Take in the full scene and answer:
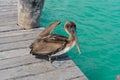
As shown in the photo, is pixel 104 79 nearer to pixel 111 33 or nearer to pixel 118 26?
pixel 111 33

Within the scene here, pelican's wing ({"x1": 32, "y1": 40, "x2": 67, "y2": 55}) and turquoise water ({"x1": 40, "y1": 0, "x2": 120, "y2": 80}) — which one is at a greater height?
pelican's wing ({"x1": 32, "y1": 40, "x2": 67, "y2": 55})

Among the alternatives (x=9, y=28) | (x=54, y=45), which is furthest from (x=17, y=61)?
(x=9, y=28)

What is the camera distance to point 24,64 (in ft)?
16.5

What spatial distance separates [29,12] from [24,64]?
5.98ft

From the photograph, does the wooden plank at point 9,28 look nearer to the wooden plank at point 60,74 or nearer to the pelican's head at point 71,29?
the pelican's head at point 71,29

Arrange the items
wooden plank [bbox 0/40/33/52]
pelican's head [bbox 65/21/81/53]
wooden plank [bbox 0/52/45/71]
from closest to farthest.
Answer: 1. wooden plank [bbox 0/52/45/71]
2. pelican's head [bbox 65/21/81/53]
3. wooden plank [bbox 0/40/33/52]

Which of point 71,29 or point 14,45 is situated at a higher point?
point 71,29

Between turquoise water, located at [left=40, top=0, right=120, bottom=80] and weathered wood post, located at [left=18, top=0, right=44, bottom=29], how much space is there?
4.40 feet

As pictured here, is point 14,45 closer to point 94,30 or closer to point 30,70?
point 30,70

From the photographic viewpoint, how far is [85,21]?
9727mm

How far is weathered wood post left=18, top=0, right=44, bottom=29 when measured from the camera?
6.40 meters

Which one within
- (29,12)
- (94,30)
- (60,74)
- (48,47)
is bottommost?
(94,30)

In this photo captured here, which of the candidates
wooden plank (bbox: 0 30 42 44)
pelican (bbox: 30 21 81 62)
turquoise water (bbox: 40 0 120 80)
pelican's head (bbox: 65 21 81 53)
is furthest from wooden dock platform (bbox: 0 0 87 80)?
turquoise water (bbox: 40 0 120 80)

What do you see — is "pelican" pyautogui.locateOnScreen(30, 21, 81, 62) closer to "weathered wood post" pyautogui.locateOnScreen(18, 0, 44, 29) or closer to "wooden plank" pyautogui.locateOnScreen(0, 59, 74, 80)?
"wooden plank" pyautogui.locateOnScreen(0, 59, 74, 80)
